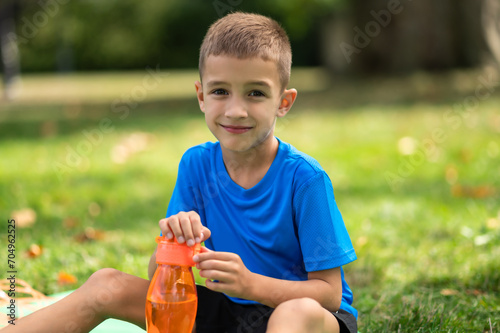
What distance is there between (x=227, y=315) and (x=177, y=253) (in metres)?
0.41

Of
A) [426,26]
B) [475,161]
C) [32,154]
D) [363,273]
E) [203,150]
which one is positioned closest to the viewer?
[203,150]

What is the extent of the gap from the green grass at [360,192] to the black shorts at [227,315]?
643 millimetres

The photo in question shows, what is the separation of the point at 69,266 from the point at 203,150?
1.39m

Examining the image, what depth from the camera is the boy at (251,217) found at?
6.29 feet

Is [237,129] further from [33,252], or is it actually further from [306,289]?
[33,252]

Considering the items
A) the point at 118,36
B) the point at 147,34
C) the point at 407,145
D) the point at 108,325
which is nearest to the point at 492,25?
the point at 407,145

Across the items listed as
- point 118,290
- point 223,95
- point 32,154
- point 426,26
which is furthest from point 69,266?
Answer: point 426,26

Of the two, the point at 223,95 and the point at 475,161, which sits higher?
the point at 223,95

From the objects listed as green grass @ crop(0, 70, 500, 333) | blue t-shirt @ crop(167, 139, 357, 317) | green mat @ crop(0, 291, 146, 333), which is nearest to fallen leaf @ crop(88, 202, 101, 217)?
green grass @ crop(0, 70, 500, 333)

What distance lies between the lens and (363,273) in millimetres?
3240

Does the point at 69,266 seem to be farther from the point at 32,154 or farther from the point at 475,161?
the point at 475,161

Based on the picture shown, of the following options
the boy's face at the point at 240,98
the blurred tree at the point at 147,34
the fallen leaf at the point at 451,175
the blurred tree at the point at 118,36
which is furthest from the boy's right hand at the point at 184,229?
the blurred tree at the point at 118,36

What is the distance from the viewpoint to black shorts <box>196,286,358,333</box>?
6.69 ft

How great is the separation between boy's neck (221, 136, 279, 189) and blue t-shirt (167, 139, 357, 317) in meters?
0.03
